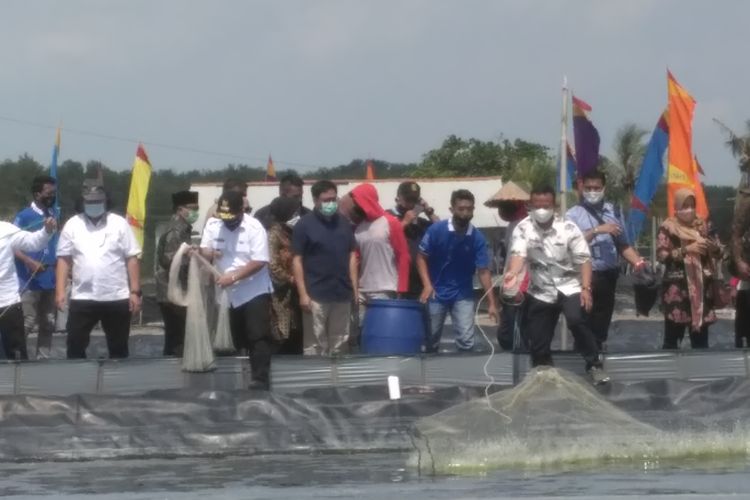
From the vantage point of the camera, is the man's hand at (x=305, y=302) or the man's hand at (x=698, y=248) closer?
the man's hand at (x=305, y=302)

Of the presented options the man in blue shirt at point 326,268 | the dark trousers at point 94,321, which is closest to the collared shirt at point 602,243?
the man in blue shirt at point 326,268

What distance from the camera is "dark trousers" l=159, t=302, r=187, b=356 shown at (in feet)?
46.3

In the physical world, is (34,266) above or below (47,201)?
below

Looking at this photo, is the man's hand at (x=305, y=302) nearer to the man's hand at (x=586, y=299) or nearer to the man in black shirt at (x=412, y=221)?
the man in black shirt at (x=412, y=221)

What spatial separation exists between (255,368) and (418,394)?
1.38 metres

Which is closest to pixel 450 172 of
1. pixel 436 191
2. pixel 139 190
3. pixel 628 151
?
pixel 628 151

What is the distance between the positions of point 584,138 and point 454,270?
3.09 meters

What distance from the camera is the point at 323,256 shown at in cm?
1329

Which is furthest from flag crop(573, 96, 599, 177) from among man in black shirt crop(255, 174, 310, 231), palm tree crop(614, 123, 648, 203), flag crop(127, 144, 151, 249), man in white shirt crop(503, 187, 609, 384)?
palm tree crop(614, 123, 648, 203)

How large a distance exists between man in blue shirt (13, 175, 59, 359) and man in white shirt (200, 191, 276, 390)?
7.53 feet

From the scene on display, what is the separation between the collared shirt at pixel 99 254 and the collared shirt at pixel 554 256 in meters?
3.18

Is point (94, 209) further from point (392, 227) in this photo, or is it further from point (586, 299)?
point (586, 299)

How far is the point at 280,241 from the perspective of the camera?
13859 millimetres

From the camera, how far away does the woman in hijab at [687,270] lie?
13.5m
